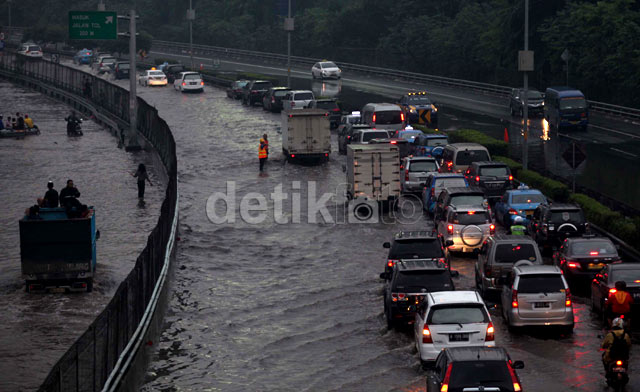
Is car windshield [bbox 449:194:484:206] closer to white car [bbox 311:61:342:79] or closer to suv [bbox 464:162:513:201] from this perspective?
suv [bbox 464:162:513:201]

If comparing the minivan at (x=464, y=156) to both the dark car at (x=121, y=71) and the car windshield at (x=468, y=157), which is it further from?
the dark car at (x=121, y=71)

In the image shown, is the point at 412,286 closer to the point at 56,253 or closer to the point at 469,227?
the point at 469,227

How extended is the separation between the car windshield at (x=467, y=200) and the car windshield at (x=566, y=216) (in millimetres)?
2981

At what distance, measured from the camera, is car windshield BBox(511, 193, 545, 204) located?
35.8m

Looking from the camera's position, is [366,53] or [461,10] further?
[366,53]

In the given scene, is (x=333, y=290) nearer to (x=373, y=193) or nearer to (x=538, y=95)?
(x=373, y=193)

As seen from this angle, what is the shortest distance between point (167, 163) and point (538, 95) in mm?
30984

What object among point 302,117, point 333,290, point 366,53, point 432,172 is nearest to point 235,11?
point 366,53

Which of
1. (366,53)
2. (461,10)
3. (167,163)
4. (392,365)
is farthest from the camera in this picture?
(366,53)

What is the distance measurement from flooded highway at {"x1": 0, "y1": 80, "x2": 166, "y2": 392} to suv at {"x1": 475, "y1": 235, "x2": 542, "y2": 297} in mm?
9902

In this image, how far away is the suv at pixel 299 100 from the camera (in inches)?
2689

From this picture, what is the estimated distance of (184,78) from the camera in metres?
88.8

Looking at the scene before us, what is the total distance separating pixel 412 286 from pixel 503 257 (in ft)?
12.6

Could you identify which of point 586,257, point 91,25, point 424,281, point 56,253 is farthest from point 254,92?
point 424,281
